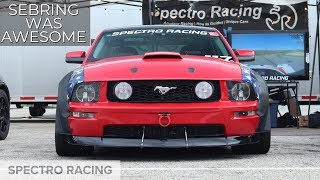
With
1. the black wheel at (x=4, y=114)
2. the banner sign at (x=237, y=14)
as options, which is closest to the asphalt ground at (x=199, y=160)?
the black wheel at (x=4, y=114)

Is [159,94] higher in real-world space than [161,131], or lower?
higher

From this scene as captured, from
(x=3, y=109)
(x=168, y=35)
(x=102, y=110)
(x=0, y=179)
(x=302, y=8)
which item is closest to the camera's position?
(x=0, y=179)

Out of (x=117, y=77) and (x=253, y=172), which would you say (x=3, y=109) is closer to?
(x=117, y=77)

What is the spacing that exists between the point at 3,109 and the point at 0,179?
4270 mm

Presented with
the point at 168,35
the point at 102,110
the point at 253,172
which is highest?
the point at 168,35

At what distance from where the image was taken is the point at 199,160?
6.75m

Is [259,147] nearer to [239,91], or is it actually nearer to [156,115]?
[239,91]

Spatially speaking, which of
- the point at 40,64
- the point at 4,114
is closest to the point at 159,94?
the point at 4,114

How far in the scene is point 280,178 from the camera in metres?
5.58

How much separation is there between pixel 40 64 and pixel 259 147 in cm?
1004

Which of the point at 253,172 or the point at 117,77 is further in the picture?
the point at 117,77

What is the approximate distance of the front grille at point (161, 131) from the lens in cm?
661

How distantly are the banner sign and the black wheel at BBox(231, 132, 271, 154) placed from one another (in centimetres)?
856

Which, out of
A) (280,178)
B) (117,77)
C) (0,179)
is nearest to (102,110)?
(117,77)
